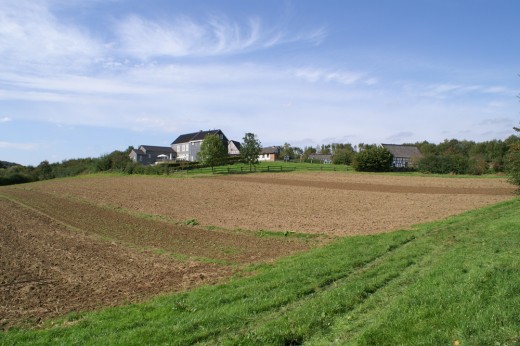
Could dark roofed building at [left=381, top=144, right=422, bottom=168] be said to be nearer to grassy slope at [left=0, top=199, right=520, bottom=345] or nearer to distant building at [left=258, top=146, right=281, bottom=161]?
distant building at [left=258, top=146, right=281, bottom=161]

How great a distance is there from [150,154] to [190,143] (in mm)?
13651

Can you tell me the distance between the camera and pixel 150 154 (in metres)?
129

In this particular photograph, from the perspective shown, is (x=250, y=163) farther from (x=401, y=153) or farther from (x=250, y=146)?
(x=401, y=153)

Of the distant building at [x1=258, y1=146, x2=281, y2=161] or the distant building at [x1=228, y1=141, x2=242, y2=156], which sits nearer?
the distant building at [x1=228, y1=141, x2=242, y2=156]

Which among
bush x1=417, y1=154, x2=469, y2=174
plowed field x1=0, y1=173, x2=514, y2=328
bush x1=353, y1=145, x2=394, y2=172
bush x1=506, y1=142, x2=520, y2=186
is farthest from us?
bush x1=353, y1=145, x2=394, y2=172

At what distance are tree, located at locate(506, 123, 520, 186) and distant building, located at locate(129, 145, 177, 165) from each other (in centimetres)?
10910

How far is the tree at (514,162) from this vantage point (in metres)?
28.0

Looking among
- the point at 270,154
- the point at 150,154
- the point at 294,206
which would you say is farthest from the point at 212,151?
the point at 270,154

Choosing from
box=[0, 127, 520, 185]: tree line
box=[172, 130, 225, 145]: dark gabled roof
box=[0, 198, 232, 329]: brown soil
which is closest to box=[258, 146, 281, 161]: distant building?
box=[172, 130, 225, 145]: dark gabled roof

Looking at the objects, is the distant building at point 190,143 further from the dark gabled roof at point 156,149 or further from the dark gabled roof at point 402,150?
the dark gabled roof at point 402,150

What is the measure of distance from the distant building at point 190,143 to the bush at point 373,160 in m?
53.3

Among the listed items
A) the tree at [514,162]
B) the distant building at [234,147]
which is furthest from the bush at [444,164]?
the distant building at [234,147]

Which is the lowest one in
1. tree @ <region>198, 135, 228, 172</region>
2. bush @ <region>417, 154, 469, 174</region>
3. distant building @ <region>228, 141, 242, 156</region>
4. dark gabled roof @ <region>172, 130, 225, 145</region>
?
bush @ <region>417, 154, 469, 174</region>

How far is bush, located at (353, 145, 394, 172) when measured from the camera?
77875mm
